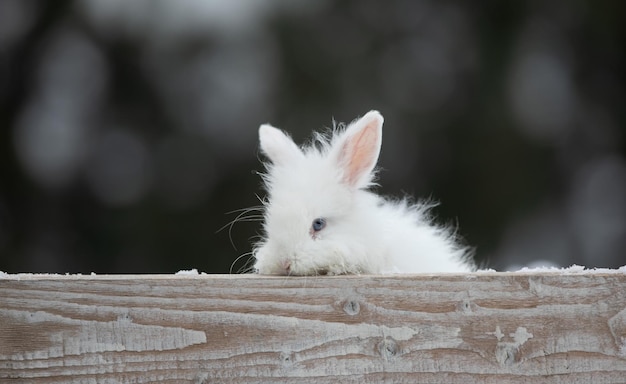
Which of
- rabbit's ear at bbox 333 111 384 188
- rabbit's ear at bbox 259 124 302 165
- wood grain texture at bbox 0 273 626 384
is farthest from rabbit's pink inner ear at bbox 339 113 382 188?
wood grain texture at bbox 0 273 626 384

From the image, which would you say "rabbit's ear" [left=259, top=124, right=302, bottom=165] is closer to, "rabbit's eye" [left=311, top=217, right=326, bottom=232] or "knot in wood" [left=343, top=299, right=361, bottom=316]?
"rabbit's eye" [left=311, top=217, right=326, bottom=232]

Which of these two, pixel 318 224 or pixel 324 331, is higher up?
pixel 318 224

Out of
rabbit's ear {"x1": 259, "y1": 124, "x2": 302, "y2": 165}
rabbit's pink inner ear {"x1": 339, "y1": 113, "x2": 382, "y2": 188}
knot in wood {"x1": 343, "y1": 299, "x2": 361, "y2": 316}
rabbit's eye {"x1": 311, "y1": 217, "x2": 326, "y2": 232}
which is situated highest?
rabbit's ear {"x1": 259, "y1": 124, "x2": 302, "y2": 165}

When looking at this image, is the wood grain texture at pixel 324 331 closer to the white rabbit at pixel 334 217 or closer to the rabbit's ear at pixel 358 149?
the white rabbit at pixel 334 217

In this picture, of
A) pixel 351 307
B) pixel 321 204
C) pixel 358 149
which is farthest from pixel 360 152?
pixel 351 307

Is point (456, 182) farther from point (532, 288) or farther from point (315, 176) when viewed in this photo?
point (532, 288)

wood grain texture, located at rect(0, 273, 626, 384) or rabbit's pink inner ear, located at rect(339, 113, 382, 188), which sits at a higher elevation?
rabbit's pink inner ear, located at rect(339, 113, 382, 188)

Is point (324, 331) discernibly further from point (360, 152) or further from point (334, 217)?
point (360, 152)
